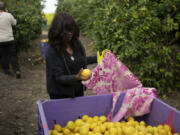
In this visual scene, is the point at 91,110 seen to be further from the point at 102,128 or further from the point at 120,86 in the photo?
the point at 120,86

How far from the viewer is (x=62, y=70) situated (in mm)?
2188

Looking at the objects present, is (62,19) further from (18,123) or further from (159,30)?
(159,30)

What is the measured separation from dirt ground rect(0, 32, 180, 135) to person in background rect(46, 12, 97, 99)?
1.23 metres

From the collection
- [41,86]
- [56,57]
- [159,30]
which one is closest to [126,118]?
[56,57]

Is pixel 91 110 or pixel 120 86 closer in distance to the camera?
pixel 91 110

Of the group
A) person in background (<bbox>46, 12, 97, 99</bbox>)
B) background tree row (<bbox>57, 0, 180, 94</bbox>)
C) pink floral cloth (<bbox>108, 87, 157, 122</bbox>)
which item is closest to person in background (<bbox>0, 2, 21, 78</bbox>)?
background tree row (<bbox>57, 0, 180, 94</bbox>)

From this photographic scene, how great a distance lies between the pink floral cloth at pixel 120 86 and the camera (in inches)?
90.9

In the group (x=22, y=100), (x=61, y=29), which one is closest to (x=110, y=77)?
(x=61, y=29)

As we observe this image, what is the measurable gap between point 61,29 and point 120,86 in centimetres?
90

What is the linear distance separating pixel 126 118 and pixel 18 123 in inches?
72.4

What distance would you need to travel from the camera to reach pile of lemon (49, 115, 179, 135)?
203 centimetres

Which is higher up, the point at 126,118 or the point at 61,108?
the point at 61,108

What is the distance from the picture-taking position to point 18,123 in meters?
3.46

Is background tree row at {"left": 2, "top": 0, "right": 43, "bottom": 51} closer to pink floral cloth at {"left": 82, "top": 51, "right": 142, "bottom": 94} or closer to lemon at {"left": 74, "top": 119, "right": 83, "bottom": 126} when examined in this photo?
pink floral cloth at {"left": 82, "top": 51, "right": 142, "bottom": 94}
